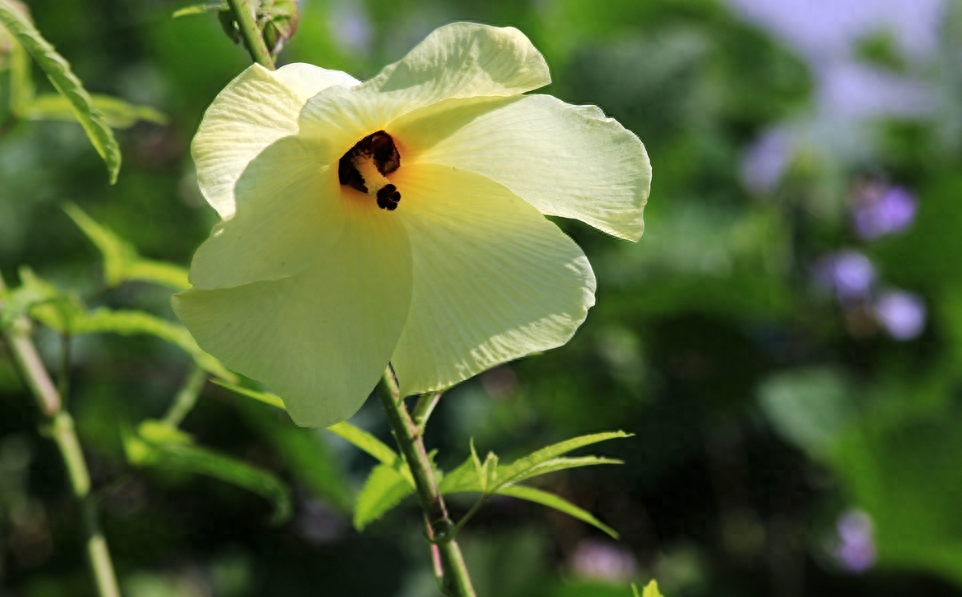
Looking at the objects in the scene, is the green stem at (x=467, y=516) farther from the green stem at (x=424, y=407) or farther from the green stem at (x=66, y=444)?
the green stem at (x=66, y=444)

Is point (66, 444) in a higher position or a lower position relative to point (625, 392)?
higher

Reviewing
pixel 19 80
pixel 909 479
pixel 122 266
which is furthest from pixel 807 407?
pixel 19 80

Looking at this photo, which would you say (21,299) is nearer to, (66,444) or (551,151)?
(66,444)

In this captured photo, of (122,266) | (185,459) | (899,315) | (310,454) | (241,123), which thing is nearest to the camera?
(241,123)

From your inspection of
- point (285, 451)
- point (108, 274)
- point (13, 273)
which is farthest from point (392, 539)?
point (108, 274)

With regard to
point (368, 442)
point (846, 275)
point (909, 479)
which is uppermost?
point (368, 442)

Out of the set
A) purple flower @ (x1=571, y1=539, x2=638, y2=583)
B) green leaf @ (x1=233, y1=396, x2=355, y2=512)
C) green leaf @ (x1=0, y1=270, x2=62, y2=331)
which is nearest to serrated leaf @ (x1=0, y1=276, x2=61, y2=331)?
green leaf @ (x1=0, y1=270, x2=62, y2=331)
